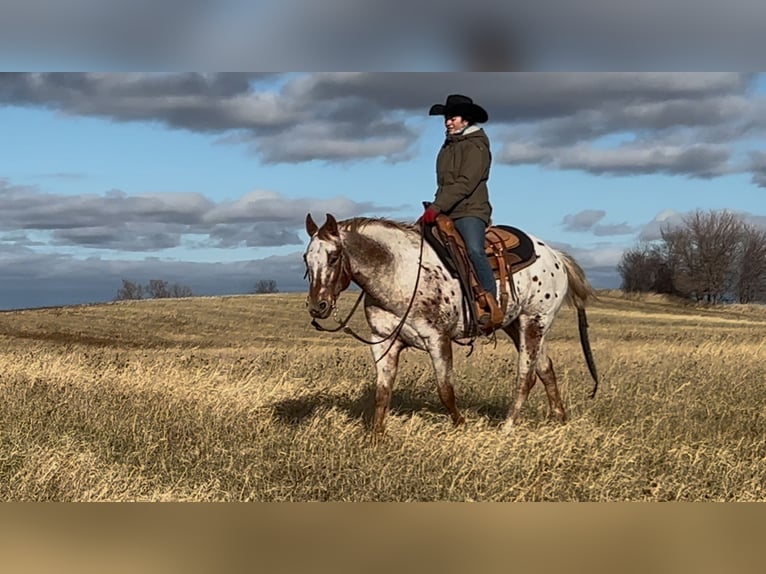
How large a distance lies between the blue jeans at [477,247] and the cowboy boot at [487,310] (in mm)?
75

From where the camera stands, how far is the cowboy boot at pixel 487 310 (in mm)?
7211

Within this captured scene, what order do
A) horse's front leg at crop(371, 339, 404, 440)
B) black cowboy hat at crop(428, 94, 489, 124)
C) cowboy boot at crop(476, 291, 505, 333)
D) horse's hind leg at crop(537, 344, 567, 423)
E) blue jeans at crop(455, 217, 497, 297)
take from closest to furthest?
black cowboy hat at crop(428, 94, 489, 124), blue jeans at crop(455, 217, 497, 297), horse's front leg at crop(371, 339, 404, 440), cowboy boot at crop(476, 291, 505, 333), horse's hind leg at crop(537, 344, 567, 423)

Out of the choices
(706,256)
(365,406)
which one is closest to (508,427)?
(365,406)

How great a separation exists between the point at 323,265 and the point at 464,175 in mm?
1504

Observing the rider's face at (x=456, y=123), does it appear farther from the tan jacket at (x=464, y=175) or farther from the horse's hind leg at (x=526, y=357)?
the horse's hind leg at (x=526, y=357)

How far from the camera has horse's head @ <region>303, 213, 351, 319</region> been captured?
6336 mm

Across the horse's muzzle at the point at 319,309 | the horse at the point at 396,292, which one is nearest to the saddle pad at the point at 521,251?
the horse at the point at 396,292

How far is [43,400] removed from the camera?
28.6 feet

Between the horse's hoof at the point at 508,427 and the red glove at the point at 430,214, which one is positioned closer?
the red glove at the point at 430,214

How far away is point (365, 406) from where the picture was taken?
8414 millimetres

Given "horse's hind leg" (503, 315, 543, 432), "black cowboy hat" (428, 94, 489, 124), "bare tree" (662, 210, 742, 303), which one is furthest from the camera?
"bare tree" (662, 210, 742, 303)

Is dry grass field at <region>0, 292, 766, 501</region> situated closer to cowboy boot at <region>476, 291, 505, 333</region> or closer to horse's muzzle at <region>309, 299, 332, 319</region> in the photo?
cowboy boot at <region>476, 291, 505, 333</region>

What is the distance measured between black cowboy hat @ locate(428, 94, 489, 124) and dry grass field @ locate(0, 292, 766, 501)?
3.01m

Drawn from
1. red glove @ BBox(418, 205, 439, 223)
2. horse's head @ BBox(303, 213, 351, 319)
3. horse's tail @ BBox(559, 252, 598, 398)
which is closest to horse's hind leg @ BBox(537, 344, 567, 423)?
horse's tail @ BBox(559, 252, 598, 398)
